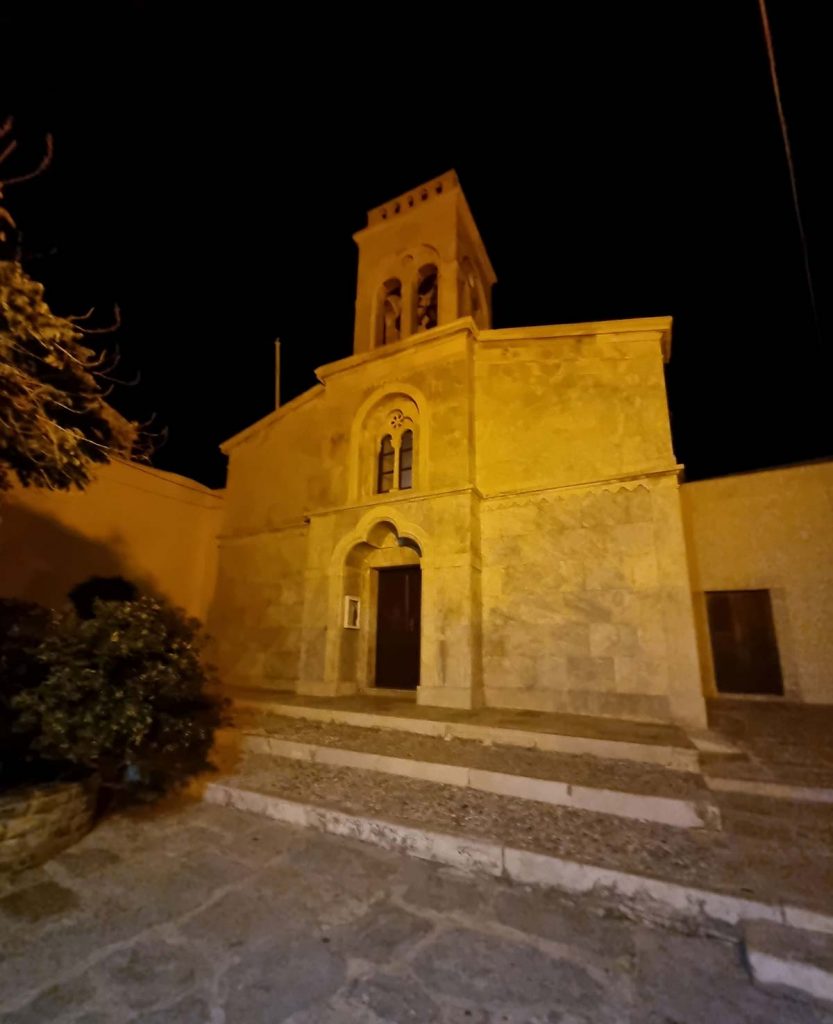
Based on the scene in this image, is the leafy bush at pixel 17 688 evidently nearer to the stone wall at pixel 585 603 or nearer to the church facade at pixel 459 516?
the church facade at pixel 459 516

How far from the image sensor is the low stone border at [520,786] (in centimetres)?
351

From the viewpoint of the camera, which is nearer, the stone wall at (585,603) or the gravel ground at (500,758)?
the gravel ground at (500,758)

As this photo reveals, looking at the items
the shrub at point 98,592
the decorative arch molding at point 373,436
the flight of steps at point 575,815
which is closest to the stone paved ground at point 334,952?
the flight of steps at point 575,815

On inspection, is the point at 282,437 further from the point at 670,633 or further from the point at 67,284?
the point at 670,633

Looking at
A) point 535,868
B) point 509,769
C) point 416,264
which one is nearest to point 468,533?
point 509,769

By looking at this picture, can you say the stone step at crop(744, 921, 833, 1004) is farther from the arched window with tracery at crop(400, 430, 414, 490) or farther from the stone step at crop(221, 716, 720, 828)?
the arched window with tracery at crop(400, 430, 414, 490)

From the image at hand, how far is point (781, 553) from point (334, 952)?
9.54 m

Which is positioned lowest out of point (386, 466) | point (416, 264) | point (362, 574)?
point (362, 574)

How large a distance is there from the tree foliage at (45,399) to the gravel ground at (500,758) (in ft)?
12.7

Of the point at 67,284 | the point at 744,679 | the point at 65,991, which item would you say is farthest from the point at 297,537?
the point at 744,679

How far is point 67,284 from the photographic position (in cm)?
725

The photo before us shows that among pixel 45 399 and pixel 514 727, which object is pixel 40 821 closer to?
pixel 45 399

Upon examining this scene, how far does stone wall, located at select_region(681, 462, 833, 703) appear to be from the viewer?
7863 millimetres

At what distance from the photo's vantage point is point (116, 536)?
9.55 m
